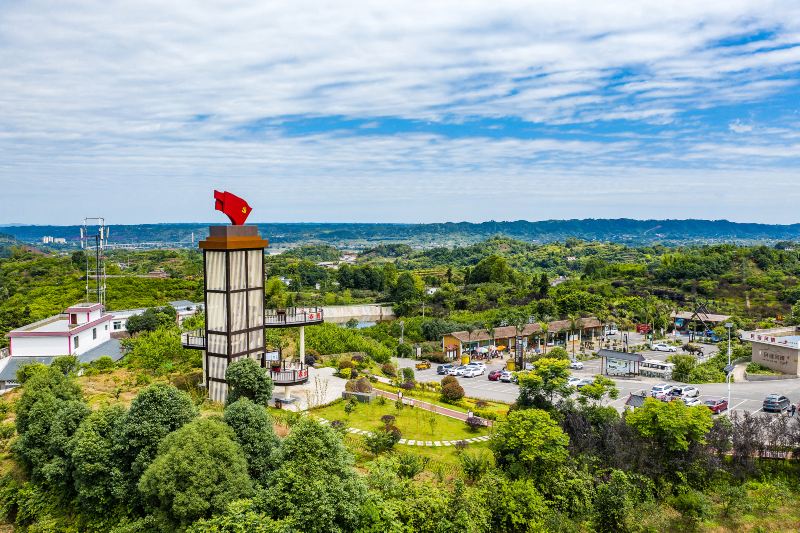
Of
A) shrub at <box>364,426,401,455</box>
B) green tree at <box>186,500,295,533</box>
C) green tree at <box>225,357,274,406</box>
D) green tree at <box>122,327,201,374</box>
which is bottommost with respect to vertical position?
shrub at <box>364,426,401,455</box>

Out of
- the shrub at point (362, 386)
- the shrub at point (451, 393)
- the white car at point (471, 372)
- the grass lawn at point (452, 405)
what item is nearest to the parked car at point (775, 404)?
the grass lawn at point (452, 405)

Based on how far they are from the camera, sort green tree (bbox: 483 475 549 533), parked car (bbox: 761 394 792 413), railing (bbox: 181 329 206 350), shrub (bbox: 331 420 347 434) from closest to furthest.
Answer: green tree (bbox: 483 475 549 533), shrub (bbox: 331 420 347 434), railing (bbox: 181 329 206 350), parked car (bbox: 761 394 792 413)

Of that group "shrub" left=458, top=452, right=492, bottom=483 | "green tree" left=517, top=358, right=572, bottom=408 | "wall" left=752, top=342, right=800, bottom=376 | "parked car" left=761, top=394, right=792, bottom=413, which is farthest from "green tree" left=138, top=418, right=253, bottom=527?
"wall" left=752, top=342, right=800, bottom=376

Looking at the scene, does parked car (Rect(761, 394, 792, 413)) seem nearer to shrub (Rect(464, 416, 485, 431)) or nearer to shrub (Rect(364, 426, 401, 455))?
shrub (Rect(464, 416, 485, 431))

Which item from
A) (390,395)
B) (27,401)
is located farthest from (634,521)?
(27,401)

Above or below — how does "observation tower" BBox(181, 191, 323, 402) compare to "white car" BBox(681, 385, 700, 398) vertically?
above

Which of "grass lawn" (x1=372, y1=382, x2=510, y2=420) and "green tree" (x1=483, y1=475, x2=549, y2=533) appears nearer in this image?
"green tree" (x1=483, y1=475, x2=549, y2=533)

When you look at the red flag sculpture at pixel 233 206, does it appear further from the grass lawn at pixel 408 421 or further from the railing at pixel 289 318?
the grass lawn at pixel 408 421
